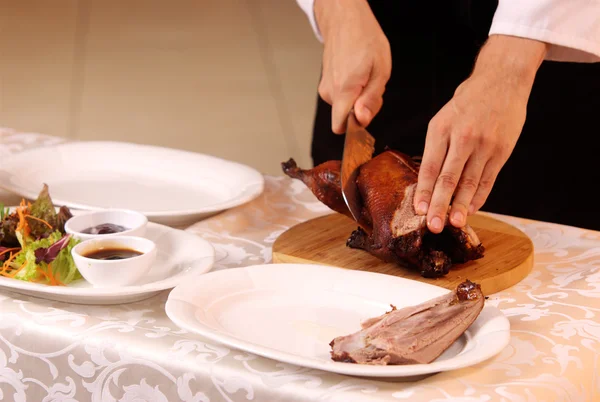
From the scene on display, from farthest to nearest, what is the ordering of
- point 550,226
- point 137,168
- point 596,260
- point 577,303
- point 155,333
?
point 137,168
point 550,226
point 596,260
point 577,303
point 155,333

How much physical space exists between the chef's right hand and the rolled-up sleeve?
32 cm

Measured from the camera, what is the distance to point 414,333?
107 centimetres

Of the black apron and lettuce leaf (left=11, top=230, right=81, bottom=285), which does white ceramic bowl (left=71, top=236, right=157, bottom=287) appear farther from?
the black apron

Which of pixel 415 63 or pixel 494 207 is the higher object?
pixel 415 63

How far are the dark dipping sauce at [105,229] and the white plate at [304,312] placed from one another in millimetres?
288

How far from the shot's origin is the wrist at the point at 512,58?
1.57m

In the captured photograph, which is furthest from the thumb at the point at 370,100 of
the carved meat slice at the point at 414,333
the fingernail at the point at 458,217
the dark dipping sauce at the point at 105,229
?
Answer: the carved meat slice at the point at 414,333

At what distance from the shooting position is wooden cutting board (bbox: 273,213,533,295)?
4.80 ft

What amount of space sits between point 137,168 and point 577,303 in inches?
47.1

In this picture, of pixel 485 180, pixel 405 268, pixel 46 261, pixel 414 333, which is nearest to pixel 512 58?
pixel 485 180

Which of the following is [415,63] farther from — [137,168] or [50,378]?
[50,378]

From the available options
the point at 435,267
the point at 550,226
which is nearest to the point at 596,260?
the point at 550,226

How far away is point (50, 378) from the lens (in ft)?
3.92

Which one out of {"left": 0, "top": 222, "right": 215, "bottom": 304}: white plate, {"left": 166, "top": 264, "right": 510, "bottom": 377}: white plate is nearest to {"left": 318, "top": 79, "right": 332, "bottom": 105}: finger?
{"left": 0, "top": 222, "right": 215, "bottom": 304}: white plate
